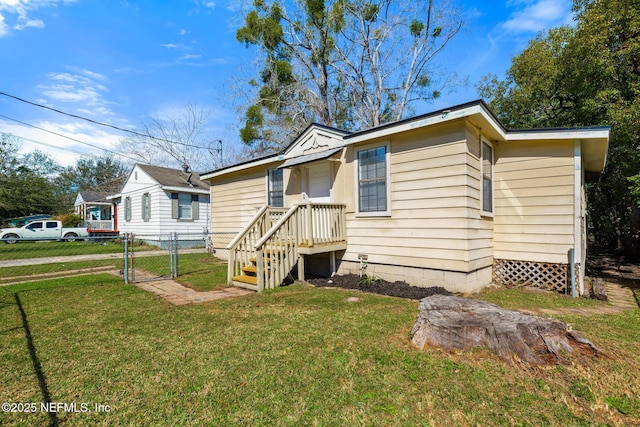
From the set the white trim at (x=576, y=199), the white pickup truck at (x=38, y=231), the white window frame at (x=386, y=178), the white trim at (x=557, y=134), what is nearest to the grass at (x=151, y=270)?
the white window frame at (x=386, y=178)

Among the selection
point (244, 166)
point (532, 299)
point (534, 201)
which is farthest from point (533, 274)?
point (244, 166)

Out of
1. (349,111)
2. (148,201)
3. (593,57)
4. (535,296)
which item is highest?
(349,111)

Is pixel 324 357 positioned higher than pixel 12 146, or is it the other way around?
pixel 12 146

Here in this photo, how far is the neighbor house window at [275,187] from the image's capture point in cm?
873

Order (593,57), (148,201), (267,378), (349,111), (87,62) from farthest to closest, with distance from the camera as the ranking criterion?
1. (349,111)
2. (148,201)
3. (87,62)
4. (593,57)
5. (267,378)

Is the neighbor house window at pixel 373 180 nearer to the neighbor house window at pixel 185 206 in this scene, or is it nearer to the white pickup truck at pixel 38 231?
the neighbor house window at pixel 185 206

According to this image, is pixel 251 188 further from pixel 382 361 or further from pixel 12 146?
pixel 12 146

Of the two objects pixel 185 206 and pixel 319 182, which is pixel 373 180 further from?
pixel 185 206

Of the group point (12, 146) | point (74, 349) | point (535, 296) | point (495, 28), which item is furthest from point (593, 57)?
point (12, 146)

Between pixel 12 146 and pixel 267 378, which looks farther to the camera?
pixel 12 146

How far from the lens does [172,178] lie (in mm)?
A: 16484

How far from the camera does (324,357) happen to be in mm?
2990

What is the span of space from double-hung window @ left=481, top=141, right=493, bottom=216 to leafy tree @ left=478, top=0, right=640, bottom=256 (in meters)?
3.15

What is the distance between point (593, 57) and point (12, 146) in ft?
128
